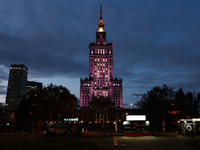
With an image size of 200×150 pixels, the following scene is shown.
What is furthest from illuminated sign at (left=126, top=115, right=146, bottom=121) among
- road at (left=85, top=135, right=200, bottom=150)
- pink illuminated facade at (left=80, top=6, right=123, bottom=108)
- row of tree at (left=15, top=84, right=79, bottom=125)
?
pink illuminated facade at (left=80, top=6, right=123, bottom=108)

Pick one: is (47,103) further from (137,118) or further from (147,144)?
(147,144)

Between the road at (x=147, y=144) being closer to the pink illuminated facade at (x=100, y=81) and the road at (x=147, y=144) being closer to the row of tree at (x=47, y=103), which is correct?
the row of tree at (x=47, y=103)

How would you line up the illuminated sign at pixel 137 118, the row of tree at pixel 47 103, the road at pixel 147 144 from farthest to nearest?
the row of tree at pixel 47 103, the illuminated sign at pixel 137 118, the road at pixel 147 144

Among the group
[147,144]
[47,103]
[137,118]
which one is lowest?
[147,144]

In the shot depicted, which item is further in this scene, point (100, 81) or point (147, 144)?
point (100, 81)

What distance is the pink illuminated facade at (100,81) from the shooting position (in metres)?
158

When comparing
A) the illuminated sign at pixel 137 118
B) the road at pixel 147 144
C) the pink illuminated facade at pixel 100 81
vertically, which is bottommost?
the road at pixel 147 144

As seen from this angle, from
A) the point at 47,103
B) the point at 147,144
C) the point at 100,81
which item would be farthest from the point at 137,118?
the point at 100,81

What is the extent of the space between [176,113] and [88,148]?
143 ft

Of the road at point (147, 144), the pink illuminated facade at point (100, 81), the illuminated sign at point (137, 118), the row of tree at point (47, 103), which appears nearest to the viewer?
the road at point (147, 144)

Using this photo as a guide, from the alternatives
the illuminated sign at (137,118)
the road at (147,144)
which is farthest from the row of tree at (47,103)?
the road at (147,144)

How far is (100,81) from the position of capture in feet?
530

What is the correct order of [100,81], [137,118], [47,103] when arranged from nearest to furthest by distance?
1. [137,118]
2. [47,103]
3. [100,81]

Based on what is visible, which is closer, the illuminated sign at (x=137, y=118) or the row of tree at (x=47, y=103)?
the illuminated sign at (x=137, y=118)
